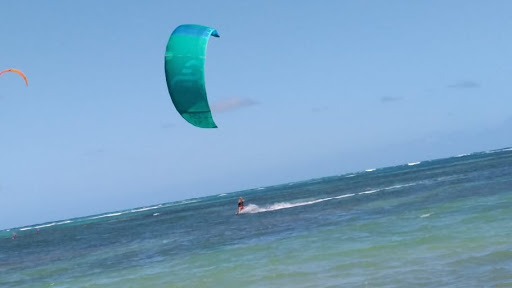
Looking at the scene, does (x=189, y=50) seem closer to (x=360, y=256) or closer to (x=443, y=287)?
(x=443, y=287)

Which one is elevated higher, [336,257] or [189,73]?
[189,73]

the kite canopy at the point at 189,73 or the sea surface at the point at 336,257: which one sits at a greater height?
the kite canopy at the point at 189,73

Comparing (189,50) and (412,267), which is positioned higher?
(189,50)

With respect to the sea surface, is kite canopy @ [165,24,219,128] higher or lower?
higher

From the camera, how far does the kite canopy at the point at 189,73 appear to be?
12.9 meters

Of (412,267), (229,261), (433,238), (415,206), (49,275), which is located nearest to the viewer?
(412,267)

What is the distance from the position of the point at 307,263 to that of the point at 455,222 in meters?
6.88

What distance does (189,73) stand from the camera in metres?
13.1

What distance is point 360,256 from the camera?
18.1 meters

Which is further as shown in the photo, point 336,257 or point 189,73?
point 336,257

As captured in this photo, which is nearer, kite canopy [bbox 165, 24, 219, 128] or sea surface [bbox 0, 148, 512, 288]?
kite canopy [bbox 165, 24, 219, 128]

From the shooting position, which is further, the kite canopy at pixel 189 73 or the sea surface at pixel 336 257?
the sea surface at pixel 336 257

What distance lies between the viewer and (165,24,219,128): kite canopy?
12.9 m

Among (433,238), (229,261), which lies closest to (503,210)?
(433,238)
